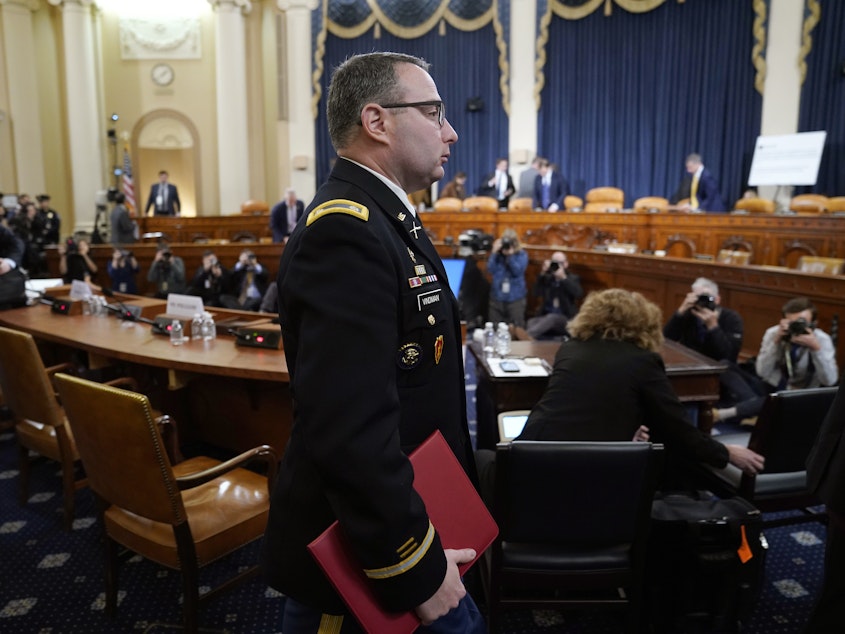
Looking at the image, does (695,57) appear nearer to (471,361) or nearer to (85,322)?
(471,361)

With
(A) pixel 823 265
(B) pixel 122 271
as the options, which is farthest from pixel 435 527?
(B) pixel 122 271

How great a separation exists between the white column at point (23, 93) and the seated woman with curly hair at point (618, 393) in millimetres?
11464

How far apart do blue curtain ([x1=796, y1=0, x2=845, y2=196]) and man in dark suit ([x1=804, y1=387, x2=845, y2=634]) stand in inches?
323

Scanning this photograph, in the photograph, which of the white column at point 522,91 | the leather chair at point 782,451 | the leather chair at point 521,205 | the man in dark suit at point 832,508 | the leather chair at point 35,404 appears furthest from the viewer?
the white column at point 522,91

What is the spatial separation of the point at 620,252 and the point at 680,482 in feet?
13.7

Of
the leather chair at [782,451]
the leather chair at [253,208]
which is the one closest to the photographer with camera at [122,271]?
the leather chair at [253,208]

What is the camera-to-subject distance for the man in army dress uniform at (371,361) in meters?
0.84

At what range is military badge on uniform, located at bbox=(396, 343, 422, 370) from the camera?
0.96 meters

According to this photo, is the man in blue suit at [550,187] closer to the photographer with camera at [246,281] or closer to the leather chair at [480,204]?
the leather chair at [480,204]

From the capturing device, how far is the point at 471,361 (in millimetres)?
5465

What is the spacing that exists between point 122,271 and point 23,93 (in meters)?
A: 5.96

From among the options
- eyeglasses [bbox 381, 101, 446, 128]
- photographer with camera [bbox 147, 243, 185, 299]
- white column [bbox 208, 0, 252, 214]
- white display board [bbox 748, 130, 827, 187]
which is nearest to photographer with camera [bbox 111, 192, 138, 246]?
photographer with camera [bbox 147, 243, 185, 299]

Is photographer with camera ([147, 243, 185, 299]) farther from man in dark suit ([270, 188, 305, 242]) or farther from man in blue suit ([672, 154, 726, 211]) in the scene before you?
man in blue suit ([672, 154, 726, 211])

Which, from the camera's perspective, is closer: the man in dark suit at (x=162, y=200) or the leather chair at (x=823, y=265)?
the leather chair at (x=823, y=265)
